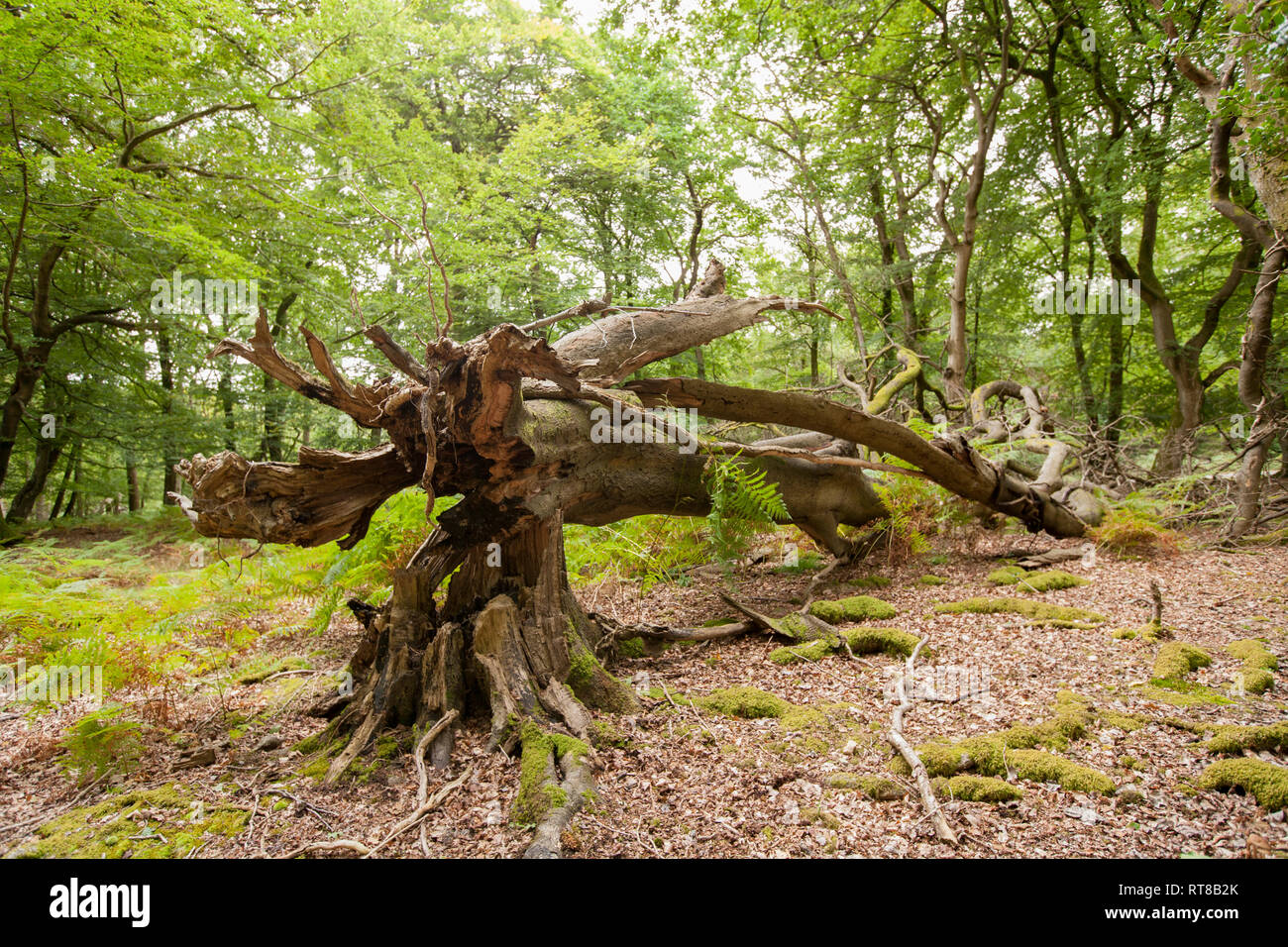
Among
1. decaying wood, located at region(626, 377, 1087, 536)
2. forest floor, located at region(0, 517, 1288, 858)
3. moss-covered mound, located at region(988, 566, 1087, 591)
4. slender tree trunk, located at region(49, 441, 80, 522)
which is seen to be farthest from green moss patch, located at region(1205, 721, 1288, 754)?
slender tree trunk, located at region(49, 441, 80, 522)

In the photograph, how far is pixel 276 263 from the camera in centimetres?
1088

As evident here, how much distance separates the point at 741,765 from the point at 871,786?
1.89ft

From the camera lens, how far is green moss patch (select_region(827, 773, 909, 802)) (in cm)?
251

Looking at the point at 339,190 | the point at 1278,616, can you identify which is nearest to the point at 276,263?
the point at 339,190

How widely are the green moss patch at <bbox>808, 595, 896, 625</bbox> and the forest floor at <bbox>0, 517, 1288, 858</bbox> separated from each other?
218mm

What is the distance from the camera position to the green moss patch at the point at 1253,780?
7.36 feet

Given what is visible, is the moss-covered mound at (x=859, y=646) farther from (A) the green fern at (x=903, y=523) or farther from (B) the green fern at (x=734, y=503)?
(A) the green fern at (x=903, y=523)

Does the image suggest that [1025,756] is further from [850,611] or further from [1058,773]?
[850,611]

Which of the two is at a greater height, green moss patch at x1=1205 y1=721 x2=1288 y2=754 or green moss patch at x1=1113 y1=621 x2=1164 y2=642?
green moss patch at x1=1113 y1=621 x2=1164 y2=642

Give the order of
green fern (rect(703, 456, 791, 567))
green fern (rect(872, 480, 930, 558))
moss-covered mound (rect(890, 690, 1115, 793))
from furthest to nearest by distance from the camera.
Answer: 1. green fern (rect(872, 480, 930, 558))
2. green fern (rect(703, 456, 791, 567))
3. moss-covered mound (rect(890, 690, 1115, 793))

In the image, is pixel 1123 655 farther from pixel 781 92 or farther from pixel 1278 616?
pixel 781 92

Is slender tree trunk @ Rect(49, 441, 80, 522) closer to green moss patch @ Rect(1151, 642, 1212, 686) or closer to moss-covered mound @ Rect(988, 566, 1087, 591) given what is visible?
moss-covered mound @ Rect(988, 566, 1087, 591)

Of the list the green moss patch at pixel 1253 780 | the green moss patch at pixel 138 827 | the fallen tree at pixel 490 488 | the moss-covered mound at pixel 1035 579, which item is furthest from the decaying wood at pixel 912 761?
the green moss patch at pixel 138 827
